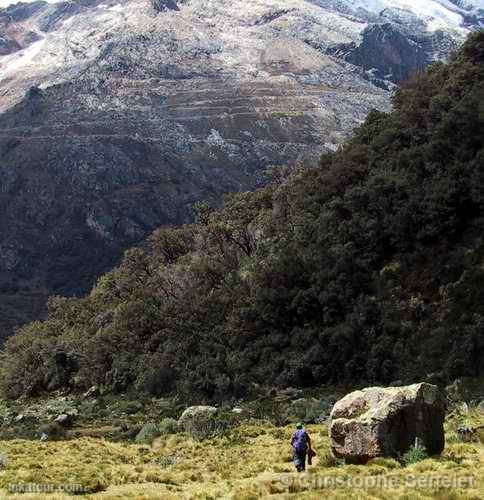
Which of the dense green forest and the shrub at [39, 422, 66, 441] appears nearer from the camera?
the shrub at [39, 422, 66, 441]

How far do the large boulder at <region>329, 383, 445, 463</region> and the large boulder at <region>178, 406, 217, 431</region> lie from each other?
55.2 feet

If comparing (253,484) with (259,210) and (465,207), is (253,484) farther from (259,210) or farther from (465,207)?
(259,210)

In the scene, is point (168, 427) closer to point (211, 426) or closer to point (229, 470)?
point (211, 426)

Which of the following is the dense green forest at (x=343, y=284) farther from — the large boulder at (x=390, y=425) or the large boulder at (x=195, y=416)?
the large boulder at (x=390, y=425)

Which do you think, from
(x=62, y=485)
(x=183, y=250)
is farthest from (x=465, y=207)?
(x=183, y=250)

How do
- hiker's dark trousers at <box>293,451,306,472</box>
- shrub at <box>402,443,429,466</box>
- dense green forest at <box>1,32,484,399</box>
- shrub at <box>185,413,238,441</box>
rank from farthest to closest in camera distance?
dense green forest at <box>1,32,484,399</box>
shrub at <box>185,413,238,441</box>
hiker's dark trousers at <box>293,451,306,472</box>
shrub at <box>402,443,429,466</box>

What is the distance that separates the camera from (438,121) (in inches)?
2036

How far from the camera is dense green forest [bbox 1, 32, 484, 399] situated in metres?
40.7

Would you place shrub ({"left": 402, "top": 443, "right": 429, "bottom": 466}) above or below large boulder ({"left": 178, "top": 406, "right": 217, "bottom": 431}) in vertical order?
above

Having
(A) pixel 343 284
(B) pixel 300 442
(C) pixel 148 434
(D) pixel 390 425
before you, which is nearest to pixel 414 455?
(D) pixel 390 425

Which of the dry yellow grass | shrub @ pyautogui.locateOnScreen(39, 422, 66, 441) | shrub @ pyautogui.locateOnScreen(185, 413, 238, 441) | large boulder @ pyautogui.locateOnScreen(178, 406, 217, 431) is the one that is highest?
the dry yellow grass

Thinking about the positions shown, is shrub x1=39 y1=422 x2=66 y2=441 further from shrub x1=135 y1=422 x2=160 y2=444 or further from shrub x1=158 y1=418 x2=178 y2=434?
shrub x1=158 y1=418 x2=178 y2=434

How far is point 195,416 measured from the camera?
3559 centimetres

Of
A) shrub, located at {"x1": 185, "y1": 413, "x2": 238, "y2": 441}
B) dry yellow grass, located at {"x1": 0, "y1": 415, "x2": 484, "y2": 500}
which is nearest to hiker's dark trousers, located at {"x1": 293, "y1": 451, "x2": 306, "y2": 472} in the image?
dry yellow grass, located at {"x1": 0, "y1": 415, "x2": 484, "y2": 500}
